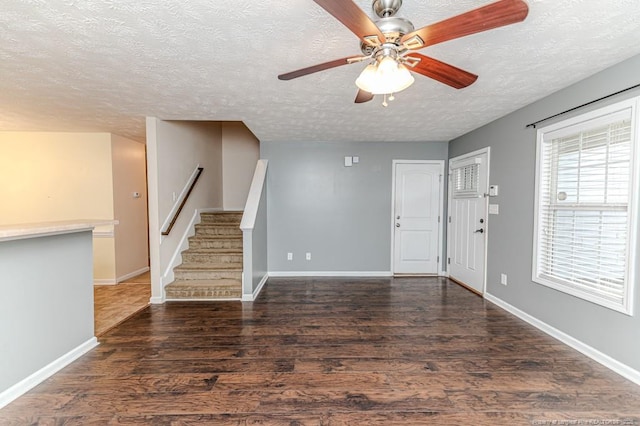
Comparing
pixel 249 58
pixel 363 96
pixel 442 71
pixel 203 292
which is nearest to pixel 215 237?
pixel 203 292

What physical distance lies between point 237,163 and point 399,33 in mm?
4995

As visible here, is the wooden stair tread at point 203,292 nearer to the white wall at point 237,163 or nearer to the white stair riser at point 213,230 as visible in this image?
the white stair riser at point 213,230

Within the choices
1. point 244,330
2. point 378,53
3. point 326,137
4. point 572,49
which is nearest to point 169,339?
point 244,330

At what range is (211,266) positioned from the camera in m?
3.86

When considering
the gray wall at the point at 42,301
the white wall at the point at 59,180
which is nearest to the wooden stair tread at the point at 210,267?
the white wall at the point at 59,180

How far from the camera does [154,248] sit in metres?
3.45

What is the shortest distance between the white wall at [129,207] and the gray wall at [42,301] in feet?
6.84

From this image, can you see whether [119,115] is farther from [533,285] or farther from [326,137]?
[533,285]

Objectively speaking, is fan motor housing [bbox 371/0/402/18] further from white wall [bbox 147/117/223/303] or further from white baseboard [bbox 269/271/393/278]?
white baseboard [bbox 269/271/393/278]

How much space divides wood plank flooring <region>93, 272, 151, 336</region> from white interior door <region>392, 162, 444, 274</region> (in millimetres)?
3831

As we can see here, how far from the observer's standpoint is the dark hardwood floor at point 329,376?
161 cm

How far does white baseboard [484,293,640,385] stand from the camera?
194cm

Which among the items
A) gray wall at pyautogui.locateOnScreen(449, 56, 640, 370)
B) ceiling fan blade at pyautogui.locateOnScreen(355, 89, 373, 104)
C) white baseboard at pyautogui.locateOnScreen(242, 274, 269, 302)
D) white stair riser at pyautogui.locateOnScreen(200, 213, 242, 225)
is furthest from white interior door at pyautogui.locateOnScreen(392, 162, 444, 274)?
ceiling fan blade at pyautogui.locateOnScreen(355, 89, 373, 104)

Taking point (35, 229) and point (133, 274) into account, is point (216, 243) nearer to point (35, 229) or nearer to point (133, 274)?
point (133, 274)
